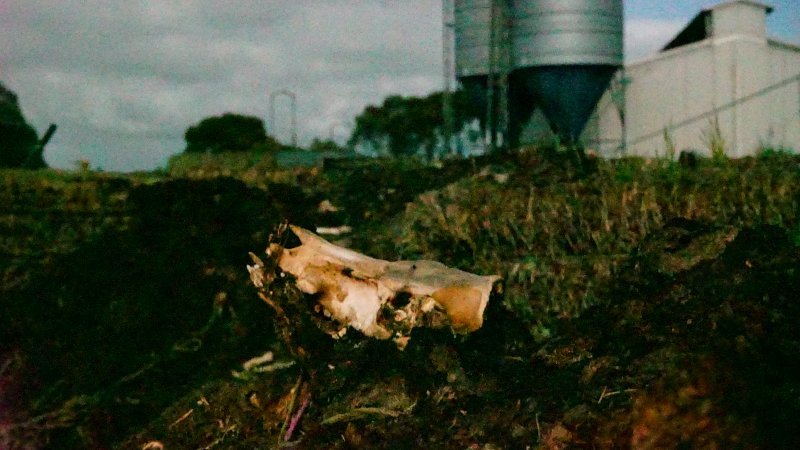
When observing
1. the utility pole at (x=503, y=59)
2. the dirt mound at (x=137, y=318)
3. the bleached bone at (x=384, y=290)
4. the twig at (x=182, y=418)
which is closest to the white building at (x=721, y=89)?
the utility pole at (x=503, y=59)

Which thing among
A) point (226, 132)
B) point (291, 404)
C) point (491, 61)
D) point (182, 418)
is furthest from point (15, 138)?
point (226, 132)

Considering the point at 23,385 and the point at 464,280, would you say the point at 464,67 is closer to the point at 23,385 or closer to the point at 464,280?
the point at 23,385

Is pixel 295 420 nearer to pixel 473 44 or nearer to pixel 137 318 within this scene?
pixel 137 318

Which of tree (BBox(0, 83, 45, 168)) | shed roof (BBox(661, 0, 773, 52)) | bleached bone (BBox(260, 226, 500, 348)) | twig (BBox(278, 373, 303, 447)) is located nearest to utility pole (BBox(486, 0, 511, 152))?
shed roof (BBox(661, 0, 773, 52))

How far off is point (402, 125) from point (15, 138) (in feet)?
55.9

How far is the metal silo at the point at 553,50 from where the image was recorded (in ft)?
52.1

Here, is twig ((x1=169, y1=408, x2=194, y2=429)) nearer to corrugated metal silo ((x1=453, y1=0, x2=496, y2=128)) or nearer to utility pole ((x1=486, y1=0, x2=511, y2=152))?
utility pole ((x1=486, y1=0, x2=511, y2=152))

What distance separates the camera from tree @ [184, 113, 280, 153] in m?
33.3

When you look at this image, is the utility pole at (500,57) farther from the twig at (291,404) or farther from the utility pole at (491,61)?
the twig at (291,404)

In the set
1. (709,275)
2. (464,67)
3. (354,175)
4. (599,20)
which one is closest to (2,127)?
(354,175)

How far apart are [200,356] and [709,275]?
2.55 metres

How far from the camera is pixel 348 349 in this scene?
2.12 meters

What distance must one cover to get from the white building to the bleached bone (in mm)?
12631

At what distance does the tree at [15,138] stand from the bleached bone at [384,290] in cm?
1048
